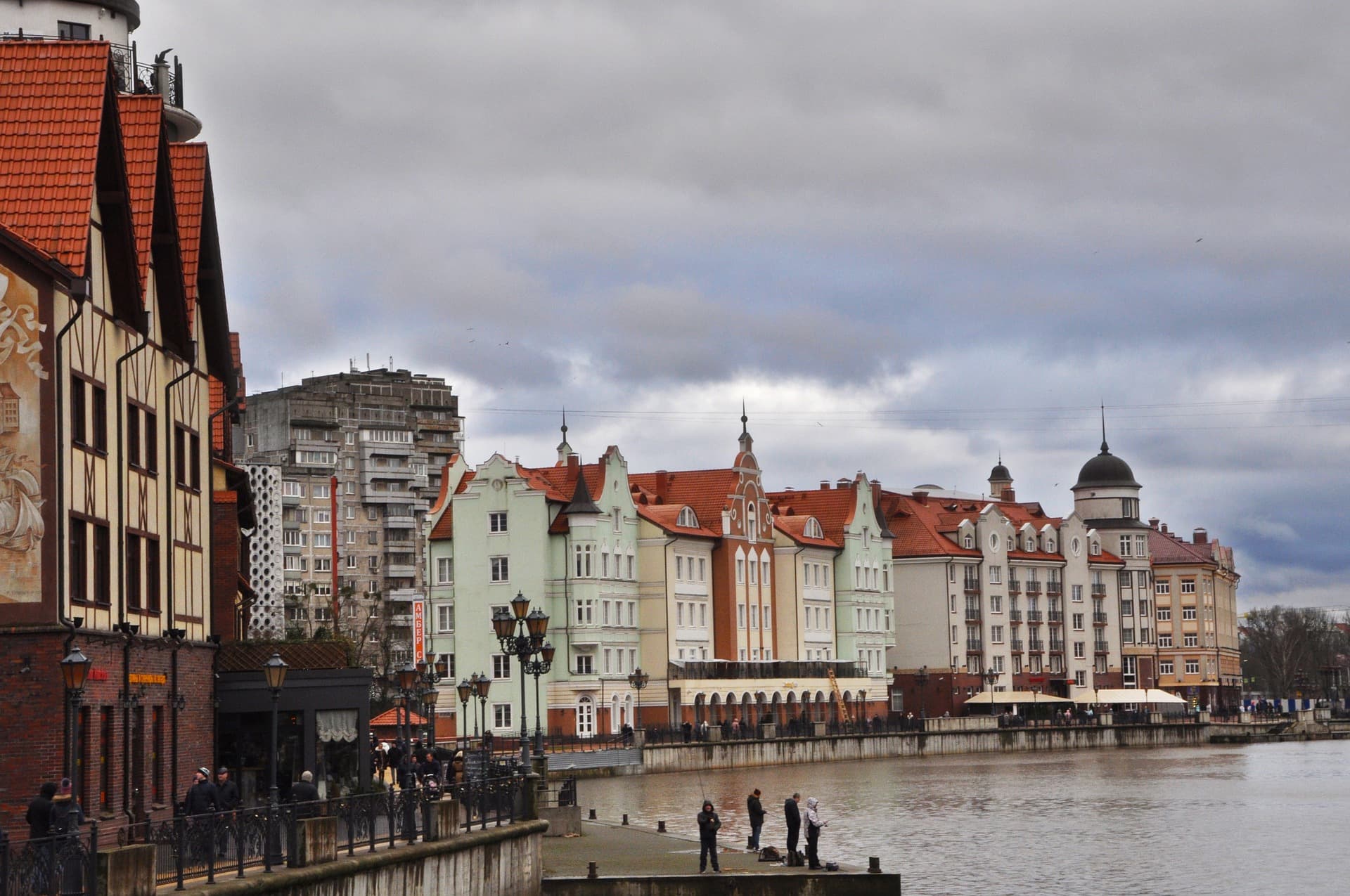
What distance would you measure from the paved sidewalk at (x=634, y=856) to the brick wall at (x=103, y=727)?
313 inches

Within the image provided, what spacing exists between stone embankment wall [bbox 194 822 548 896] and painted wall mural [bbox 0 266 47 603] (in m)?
6.96

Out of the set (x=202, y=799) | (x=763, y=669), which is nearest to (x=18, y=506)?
(x=202, y=799)

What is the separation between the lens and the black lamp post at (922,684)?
148500 mm

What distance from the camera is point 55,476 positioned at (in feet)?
112

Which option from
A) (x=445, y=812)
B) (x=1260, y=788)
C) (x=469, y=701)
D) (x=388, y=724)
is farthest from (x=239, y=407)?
(x=469, y=701)

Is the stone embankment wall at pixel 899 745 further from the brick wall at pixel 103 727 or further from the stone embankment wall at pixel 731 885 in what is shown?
the stone embankment wall at pixel 731 885

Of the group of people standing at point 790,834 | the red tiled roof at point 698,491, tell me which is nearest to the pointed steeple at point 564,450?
the red tiled roof at point 698,491

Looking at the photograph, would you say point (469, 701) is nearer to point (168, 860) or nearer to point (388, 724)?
point (388, 724)

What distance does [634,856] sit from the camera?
47062 millimetres

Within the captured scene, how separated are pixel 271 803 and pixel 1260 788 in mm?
68575

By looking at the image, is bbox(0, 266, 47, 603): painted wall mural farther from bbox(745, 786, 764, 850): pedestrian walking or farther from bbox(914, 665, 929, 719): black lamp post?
bbox(914, 665, 929, 719): black lamp post

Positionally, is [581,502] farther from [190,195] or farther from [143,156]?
[143,156]

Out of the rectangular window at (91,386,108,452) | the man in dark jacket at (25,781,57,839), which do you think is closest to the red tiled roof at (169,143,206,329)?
the rectangular window at (91,386,108,452)

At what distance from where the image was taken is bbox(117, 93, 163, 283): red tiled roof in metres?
40.9
